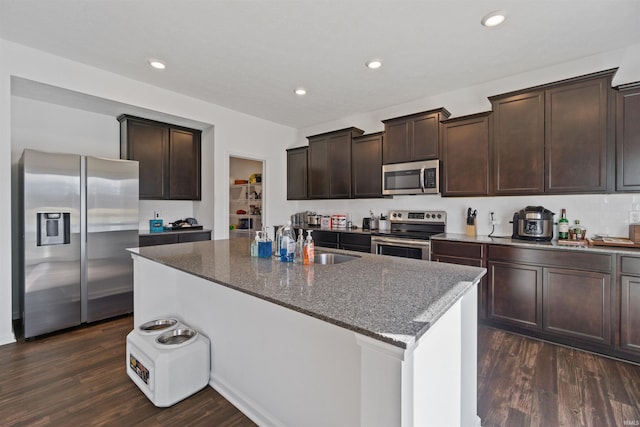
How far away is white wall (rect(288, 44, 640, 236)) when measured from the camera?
8.72 feet

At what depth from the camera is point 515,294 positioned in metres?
2.73

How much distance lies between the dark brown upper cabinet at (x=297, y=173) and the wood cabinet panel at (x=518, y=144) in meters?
2.90

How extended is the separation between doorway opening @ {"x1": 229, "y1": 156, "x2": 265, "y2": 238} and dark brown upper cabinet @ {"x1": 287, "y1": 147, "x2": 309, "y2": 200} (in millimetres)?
572

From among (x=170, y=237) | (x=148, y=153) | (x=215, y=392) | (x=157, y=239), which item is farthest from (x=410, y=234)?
(x=148, y=153)

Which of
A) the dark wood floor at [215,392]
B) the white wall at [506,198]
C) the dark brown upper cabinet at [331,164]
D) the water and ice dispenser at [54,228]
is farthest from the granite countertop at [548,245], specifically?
the water and ice dispenser at [54,228]

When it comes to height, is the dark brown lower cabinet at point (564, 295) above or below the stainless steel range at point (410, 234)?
below

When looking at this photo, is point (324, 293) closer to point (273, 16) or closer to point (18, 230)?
point (273, 16)

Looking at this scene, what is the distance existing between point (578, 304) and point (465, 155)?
1.77 m

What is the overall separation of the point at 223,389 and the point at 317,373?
93cm

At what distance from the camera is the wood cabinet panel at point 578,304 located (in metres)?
2.33

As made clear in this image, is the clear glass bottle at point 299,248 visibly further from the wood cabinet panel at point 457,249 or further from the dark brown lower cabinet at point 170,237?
the dark brown lower cabinet at point 170,237

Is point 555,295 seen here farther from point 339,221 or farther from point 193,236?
point 193,236

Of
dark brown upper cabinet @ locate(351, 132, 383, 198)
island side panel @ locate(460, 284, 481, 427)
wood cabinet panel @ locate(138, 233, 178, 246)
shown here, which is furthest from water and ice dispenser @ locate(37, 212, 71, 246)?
island side panel @ locate(460, 284, 481, 427)

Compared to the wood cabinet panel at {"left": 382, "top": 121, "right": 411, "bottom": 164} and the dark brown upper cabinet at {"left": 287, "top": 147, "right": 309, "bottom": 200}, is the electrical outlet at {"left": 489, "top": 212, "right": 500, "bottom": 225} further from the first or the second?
the dark brown upper cabinet at {"left": 287, "top": 147, "right": 309, "bottom": 200}
